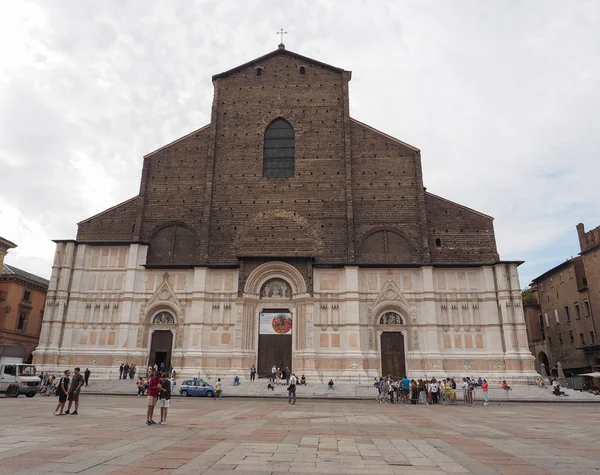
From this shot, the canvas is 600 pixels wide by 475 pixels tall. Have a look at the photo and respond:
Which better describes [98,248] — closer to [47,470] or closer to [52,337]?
[52,337]

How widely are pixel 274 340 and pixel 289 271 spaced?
4.55 meters

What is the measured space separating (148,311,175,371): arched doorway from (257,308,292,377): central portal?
584cm

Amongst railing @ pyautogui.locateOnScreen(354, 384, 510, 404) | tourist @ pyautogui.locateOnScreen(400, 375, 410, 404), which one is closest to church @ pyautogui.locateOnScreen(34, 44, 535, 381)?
railing @ pyautogui.locateOnScreen(354, 384, 510, 404)

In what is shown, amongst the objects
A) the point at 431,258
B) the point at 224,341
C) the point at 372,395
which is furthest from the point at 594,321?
the point at 224,341

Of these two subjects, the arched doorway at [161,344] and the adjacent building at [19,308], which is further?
the adjacent building at [19,308]

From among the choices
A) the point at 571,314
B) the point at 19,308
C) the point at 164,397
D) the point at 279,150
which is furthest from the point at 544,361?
the point at 19,308

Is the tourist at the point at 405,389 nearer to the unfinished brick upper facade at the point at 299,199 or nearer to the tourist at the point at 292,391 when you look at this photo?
the tourist at the point at 292,391

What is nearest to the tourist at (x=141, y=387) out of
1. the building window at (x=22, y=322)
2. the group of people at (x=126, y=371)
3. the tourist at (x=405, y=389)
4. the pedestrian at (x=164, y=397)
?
the group of people at (x=126, y=371)

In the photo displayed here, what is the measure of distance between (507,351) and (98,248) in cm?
2731

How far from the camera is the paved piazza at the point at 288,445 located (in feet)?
21.2

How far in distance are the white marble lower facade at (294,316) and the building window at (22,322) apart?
517 inches

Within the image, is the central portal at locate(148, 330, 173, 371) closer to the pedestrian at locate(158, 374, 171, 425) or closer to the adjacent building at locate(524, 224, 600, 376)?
the pedestrian at locate(158, 374, 171, 425)

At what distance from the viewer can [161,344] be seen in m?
29.0

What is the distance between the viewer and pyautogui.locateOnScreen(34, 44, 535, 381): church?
1098 inches
